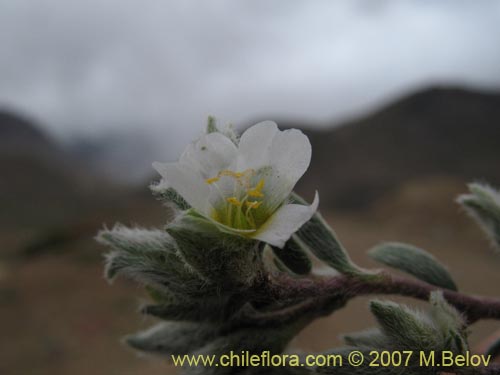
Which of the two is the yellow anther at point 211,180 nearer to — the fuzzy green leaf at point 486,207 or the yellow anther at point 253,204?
the yellow anther at point 253,204

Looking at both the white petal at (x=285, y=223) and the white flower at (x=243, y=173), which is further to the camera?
the white flower at (x=243, y=173)

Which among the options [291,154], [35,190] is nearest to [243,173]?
[291,154]

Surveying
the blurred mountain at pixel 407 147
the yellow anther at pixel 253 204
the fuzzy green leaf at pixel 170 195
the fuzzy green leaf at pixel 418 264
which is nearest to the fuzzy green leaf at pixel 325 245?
the fuzzy green leaf at pixel 418 264

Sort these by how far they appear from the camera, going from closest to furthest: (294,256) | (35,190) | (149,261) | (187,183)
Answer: (187,183) < (149,261) < (294,256) < (35,190)

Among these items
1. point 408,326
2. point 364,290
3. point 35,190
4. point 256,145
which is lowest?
point 408,326

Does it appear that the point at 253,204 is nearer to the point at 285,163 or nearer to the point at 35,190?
the point at 285,163

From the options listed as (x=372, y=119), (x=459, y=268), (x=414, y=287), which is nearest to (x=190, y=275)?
(x=414, y=287)

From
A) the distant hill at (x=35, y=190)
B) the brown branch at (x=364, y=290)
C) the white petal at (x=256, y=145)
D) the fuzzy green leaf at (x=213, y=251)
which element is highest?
the distant hill at (x=35, y=190)
